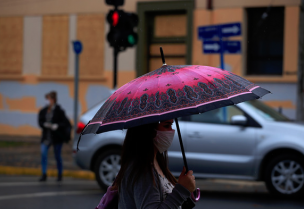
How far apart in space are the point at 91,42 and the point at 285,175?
39.8ft

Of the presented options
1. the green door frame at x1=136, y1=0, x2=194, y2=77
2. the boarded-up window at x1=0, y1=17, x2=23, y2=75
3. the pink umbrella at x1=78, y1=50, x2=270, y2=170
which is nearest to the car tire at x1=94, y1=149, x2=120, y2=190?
the pink umbrella at x1=78, y1=50, x2=270, y2=170

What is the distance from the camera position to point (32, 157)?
14.5m

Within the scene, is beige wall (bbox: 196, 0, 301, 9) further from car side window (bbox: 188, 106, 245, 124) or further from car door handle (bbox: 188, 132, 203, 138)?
car door handle (bbox: 188, 132, 203, 138)

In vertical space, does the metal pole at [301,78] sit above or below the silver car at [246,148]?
above

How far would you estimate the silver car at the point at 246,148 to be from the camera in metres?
8.80

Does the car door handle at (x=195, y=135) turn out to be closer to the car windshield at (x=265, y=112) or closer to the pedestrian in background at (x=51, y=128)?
the car windshield at (x=265, y=112)

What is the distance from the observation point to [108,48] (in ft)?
64.1

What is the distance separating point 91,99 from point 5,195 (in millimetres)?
10742

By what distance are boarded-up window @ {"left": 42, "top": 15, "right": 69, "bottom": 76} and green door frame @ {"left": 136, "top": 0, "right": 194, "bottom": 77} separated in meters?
2.70

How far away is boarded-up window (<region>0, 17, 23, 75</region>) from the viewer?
20.8 meters

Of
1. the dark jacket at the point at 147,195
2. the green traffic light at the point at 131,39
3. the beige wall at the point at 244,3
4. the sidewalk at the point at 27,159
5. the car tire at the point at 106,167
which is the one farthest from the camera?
the beige wall at the point at 244,3

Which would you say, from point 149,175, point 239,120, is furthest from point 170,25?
point 149,175

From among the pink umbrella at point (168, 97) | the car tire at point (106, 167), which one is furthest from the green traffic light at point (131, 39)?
the pink umbrella at point (168, 97)

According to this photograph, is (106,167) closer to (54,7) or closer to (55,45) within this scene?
(55,45)
